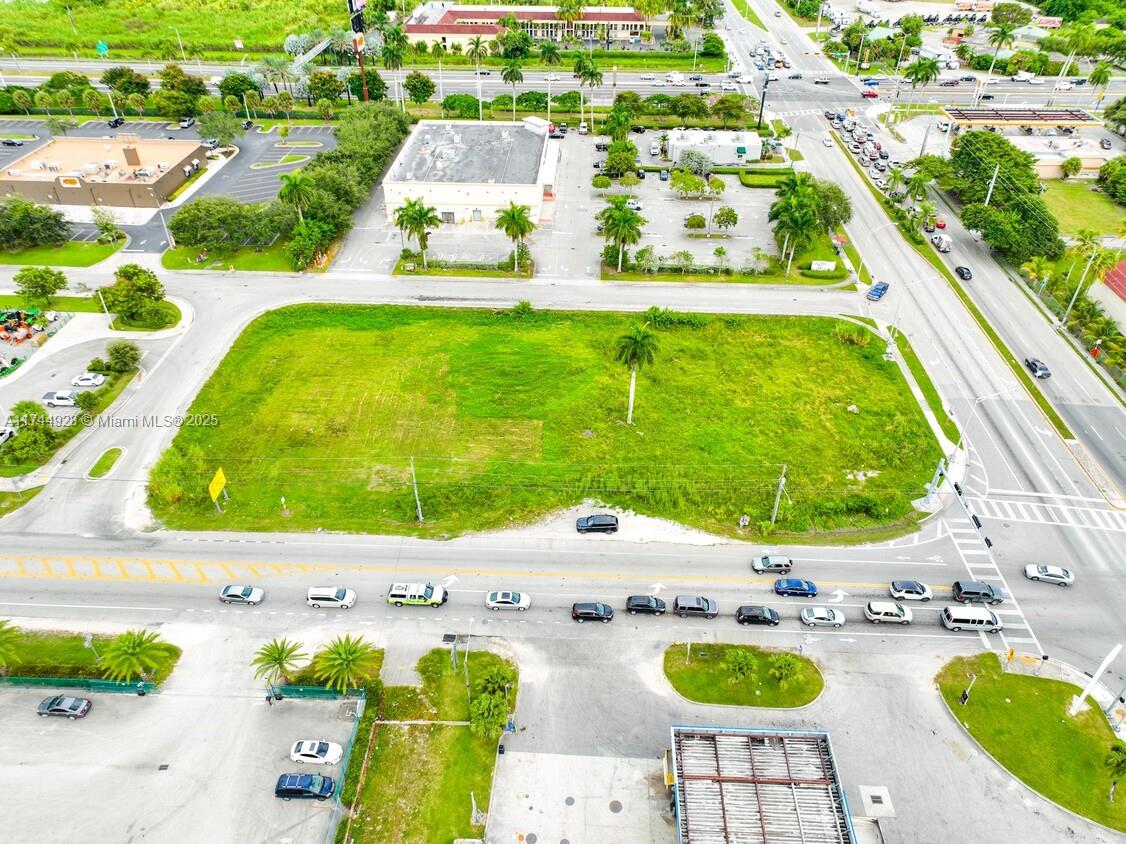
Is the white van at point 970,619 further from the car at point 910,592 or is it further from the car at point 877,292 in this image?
the car at point 877,292

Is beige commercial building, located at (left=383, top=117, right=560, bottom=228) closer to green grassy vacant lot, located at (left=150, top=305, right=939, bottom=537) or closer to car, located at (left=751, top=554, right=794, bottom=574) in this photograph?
green grassy vacant lot, located at (left=150, top=305, right=939, bottom=537)

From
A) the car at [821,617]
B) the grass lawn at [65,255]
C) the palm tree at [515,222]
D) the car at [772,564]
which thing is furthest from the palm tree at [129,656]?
the grass lawn at [65,255]

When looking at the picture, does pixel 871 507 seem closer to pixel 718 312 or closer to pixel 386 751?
pixel 718 312

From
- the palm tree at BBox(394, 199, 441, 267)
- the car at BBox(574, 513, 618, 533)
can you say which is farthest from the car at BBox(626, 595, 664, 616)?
the palm tree at BBox(394, 199, 441, 267)

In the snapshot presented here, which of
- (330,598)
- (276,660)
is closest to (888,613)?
(330,598)

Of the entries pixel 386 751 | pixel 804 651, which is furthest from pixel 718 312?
pixel 386 751

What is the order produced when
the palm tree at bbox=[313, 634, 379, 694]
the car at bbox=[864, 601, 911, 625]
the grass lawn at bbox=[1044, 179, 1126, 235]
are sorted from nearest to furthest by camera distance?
the palm tree at bbox=[313, 634, 379, 694], the car at bbox=[864, 601, 911, 625], the grass lawn at bbox=[1044, 179, 1126, 235]

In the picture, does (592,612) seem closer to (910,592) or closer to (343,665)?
(343,665)
